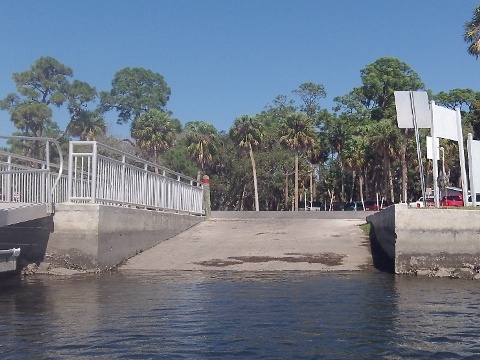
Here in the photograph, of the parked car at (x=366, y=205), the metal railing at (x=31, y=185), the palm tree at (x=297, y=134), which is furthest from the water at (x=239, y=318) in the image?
the palm tree at (x=297, y=134)

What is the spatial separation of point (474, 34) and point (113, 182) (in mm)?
27559

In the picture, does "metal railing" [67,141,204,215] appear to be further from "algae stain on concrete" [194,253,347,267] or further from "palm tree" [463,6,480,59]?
"palm tree" [463,6,480,59]

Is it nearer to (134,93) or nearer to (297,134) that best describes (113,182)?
(297,134)

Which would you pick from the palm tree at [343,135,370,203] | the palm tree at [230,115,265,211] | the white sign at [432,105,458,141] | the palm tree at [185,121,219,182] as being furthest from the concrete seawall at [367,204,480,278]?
the palm tree at [185,121,219,182]

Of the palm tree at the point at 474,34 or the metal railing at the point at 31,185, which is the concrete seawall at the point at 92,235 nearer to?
the metal railing at the point at 31,185

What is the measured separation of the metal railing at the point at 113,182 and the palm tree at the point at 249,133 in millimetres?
A: 36221

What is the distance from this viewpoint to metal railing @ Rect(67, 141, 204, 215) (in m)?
14.5

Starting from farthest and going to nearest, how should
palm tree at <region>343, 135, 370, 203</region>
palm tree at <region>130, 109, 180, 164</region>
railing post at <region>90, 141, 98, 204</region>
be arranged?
palm tree at <region>130, 109, 180, 164</region>, palm tree at <region>343, 135, 370, 203</region>, railing post at <region>90, 141, 98, 204</region>

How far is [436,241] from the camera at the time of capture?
1470cm

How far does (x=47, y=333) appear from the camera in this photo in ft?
26.5

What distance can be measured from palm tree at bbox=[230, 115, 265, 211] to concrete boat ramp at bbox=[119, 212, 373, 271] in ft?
113

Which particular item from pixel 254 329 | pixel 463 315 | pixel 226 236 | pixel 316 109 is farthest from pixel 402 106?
pixel 316 109

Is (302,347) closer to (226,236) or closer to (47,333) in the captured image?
(47,333)

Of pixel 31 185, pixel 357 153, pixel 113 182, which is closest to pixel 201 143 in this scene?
pixel 357 153
